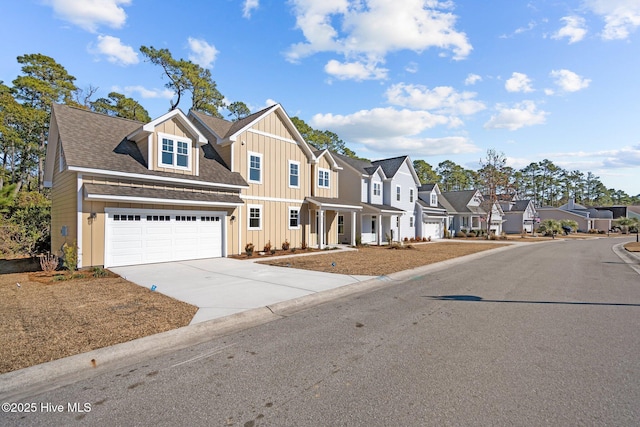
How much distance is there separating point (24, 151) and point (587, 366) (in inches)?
1664

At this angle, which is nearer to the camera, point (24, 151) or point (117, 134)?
point (117, 134)

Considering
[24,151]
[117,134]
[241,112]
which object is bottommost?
[117,134]

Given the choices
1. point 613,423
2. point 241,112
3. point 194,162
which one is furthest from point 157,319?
point 241,112

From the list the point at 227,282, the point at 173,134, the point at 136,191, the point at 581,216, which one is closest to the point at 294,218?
the point at 173,134

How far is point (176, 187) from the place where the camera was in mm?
14391

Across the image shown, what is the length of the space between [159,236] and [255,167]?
6.77 meters

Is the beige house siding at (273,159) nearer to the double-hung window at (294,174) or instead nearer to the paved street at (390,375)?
the double-hung window at (294,174)

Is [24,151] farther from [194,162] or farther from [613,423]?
[613,423]

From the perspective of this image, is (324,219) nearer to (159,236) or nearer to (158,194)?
(159,236)

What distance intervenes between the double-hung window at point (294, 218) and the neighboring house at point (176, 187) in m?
0.07

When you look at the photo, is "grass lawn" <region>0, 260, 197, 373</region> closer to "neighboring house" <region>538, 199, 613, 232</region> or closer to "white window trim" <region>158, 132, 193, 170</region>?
"white window trim" <region>158, 132, 193, 170</region>

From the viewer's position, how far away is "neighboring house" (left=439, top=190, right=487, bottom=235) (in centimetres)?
4288

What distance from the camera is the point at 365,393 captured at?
3.51 meters

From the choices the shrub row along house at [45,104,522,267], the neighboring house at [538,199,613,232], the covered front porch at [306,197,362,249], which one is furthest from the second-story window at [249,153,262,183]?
the neighboring house at [538,199,613,232]
